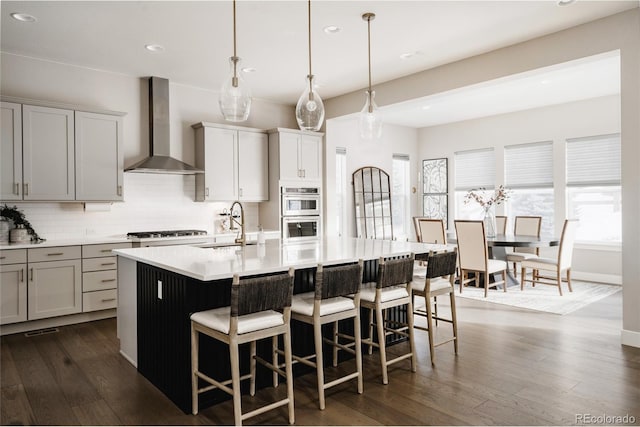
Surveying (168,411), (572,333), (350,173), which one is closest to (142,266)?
(168,411)

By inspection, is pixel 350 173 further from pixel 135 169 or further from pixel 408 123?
pixel 135 169

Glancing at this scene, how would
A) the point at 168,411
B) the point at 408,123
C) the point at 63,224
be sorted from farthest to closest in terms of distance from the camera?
the point at 408,123
the point at 63,224
the point at 168,411

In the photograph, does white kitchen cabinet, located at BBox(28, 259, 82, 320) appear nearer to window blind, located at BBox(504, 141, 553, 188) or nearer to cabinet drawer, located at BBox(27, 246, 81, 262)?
cabinet drawer, located at BBox(27, 246, 81, 262)

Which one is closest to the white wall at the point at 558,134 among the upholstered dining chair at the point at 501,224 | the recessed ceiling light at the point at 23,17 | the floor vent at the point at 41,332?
the upholstered dining chair at the point at 501,224

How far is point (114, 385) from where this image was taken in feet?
10.0

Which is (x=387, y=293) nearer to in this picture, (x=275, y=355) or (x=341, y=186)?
(x=275, y=355)

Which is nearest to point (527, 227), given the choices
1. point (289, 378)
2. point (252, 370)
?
point (252, 370)

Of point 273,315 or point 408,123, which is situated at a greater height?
point 408,123

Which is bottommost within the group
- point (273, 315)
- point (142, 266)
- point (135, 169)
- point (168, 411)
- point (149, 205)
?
point (168, 411)

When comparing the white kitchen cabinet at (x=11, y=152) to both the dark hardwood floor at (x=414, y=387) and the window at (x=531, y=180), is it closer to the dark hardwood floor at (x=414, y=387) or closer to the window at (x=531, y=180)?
the dark hardwood floor at (x=414, y=387)

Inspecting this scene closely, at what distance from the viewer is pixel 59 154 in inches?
185

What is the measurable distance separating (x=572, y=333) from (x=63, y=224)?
18.1 ft

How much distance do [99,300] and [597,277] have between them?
7052mm

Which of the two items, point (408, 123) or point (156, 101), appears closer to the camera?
point (156, 101)
